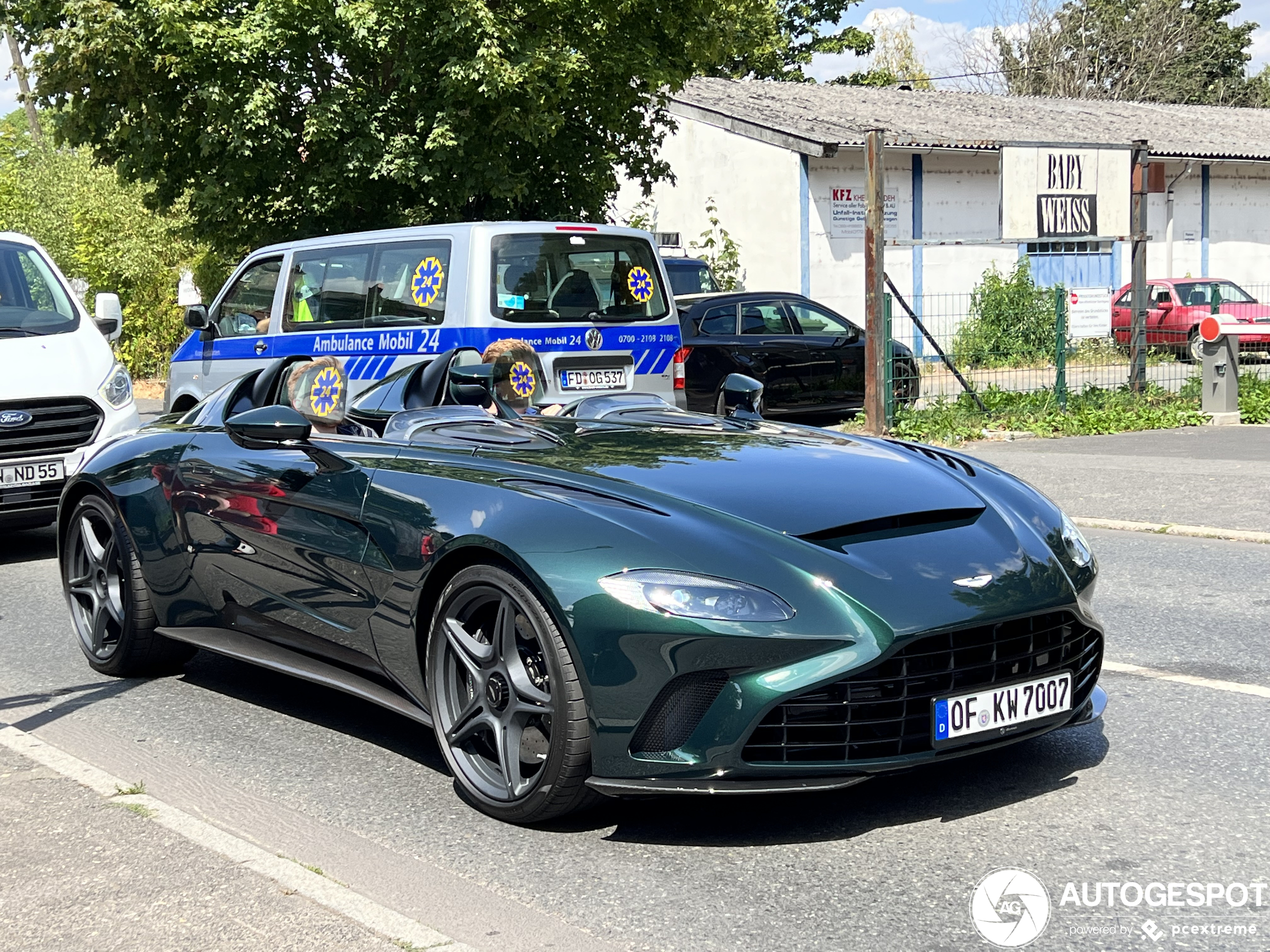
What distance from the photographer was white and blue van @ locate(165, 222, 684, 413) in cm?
1072

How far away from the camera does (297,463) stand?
17.0 feet

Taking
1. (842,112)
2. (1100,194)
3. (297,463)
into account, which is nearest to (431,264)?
(297,463)

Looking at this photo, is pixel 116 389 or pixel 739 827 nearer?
pixel 739 827

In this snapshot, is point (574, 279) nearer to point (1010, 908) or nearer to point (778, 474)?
point (778, 474)

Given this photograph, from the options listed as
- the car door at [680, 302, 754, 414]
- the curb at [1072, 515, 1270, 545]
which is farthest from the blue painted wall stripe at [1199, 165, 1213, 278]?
the curb at [1072, 515, 1270, 545]

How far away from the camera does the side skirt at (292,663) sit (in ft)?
15.4

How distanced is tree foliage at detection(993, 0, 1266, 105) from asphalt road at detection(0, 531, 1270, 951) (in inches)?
2334

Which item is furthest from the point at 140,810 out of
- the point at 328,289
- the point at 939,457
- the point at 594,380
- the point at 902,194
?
the point at 902,194

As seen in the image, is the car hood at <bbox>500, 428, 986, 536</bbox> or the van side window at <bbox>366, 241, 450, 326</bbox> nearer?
the car hood at <bbox>500, 428, 986, 536</bbox>

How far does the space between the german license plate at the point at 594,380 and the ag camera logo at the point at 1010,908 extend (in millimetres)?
7579

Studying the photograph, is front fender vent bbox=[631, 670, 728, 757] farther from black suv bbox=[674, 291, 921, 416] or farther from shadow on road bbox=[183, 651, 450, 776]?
black suv bbox=[674, 291, 921, 416]

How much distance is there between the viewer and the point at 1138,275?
17.5 m

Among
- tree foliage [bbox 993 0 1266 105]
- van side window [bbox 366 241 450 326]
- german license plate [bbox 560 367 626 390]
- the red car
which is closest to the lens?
van side window [bbox 366 241 450 326]

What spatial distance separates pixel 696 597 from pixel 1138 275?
49.2 feet
